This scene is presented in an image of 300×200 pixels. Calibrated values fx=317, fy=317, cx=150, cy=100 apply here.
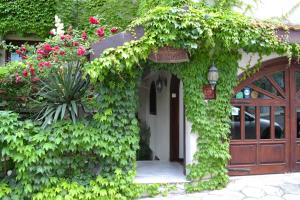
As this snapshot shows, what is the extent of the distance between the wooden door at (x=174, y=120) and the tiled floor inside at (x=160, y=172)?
1.35 feet

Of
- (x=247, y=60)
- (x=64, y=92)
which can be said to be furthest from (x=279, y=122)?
(x=64, y=92)

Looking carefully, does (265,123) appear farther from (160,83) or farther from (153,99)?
(153,99)

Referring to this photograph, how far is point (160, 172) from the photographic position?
760cm

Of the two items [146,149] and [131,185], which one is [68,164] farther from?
[146,149]

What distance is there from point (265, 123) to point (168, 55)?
3.21m

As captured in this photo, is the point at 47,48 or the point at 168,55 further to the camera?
the point at 168,55

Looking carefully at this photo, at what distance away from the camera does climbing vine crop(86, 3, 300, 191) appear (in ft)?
20.0


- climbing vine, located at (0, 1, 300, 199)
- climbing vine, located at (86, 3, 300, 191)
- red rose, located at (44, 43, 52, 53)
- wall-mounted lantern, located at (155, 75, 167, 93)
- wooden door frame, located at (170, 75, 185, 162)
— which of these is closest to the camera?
climbing vine, located at (0, 1, 300, 199)

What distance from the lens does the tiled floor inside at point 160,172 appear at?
6852 millimetres

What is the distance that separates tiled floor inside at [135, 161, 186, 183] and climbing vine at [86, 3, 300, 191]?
45cm

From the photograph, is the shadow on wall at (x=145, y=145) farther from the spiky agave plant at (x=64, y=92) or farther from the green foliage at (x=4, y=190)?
the green foliage at (x=4, y=190)

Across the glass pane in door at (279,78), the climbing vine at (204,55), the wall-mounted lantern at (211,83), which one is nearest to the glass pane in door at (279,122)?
the glass pane in door at (279,78)

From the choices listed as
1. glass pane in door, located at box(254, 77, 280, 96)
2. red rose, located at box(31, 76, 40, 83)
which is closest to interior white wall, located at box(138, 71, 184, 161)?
glass pane in door, located at box(254, 77, 280, 96)

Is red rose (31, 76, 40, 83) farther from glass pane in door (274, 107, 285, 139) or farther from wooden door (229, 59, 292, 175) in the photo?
glass pane in door (274, 107, 285, 139)
